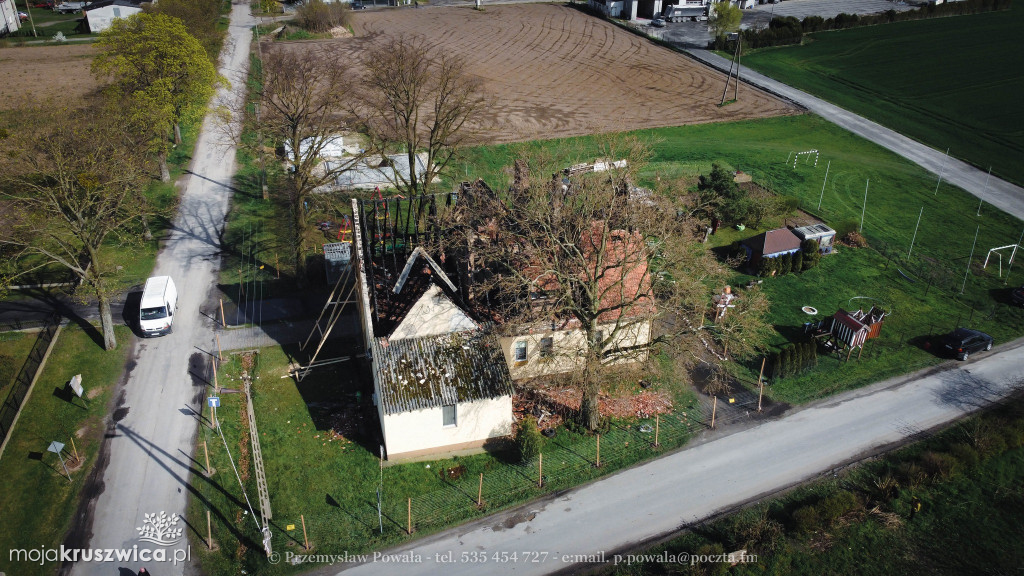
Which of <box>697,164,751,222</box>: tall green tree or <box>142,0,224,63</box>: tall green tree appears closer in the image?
<box>697,164,751,222</box>: tall green tree

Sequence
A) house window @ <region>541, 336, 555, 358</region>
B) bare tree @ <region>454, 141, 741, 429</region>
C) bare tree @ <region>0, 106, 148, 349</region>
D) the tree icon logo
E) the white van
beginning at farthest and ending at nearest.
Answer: the white van < bare tree @ <region>0, 106, 148, 349</region> < house window @ <region>541, 336, 555, 358</region> < bare tree @ <region>454, 141, 741, 429</region> < the tree icon logo

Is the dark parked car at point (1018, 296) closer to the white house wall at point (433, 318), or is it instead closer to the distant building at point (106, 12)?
the white house wall at point (433, 318)

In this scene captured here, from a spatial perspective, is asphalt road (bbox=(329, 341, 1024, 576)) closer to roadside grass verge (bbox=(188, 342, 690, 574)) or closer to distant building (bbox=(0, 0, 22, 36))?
roadside grass verge (bbox=(188, 342, 690, 574))

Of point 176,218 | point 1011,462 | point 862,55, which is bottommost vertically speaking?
point 1011,462

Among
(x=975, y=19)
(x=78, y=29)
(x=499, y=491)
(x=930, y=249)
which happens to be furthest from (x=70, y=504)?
(x=975, y=19)


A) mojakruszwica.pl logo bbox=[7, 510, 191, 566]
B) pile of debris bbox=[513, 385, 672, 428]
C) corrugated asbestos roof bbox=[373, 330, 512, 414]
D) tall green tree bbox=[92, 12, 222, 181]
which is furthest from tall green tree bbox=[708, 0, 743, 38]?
mojakruszwica.pl logo bbox=[7, 510, 191, 566]

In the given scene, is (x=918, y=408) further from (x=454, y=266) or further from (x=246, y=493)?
(x=246, y=493)
